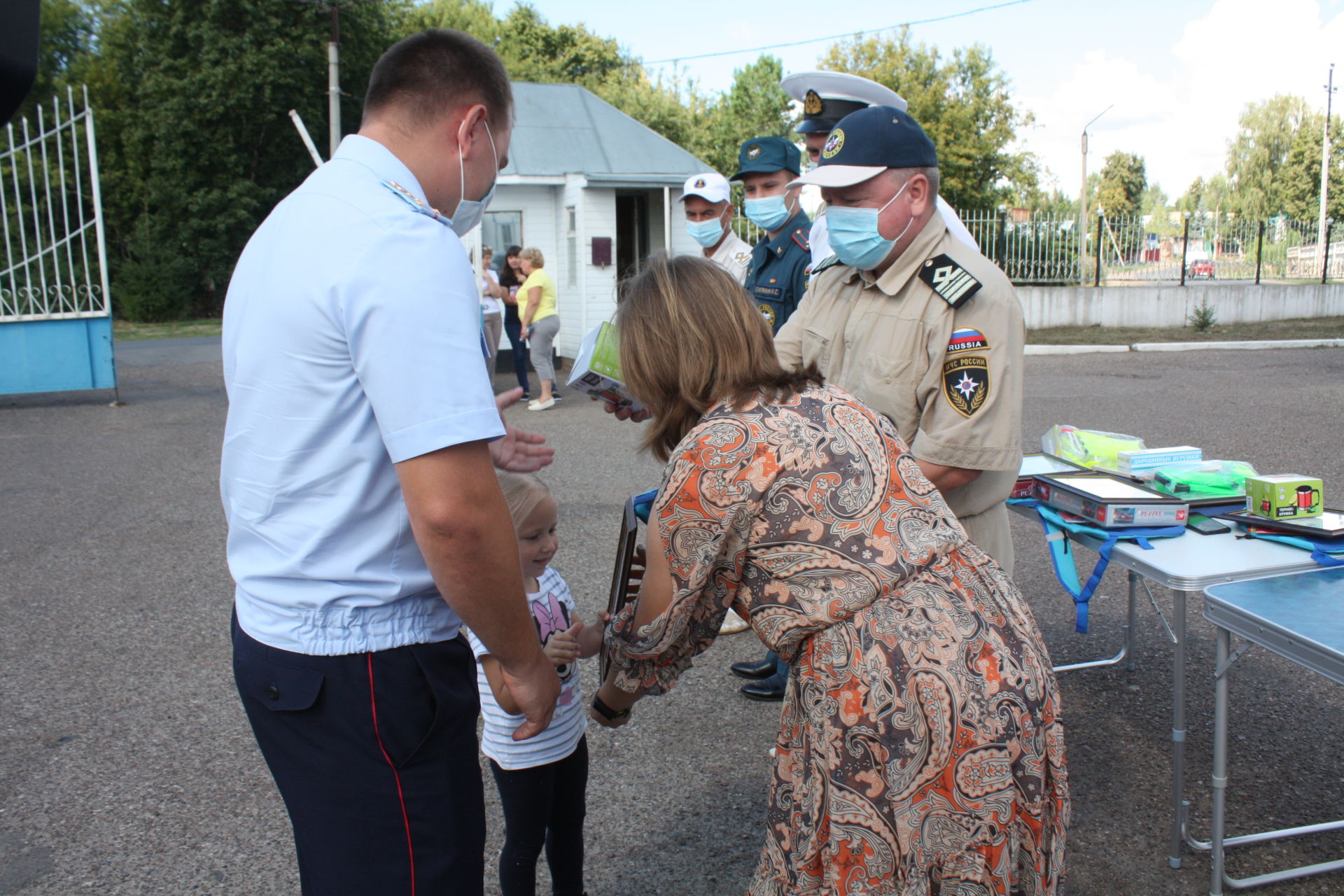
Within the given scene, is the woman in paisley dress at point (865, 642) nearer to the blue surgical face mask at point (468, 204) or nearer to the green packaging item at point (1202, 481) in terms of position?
the blue surgical face mask at point (468, 204)

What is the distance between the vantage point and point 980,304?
247 cm

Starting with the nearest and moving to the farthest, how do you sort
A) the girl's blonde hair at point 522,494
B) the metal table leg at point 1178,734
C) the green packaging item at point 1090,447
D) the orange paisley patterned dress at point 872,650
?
the orange paisley patterned dress at point 872,650 < the girl's blonde hair at point 522,494 < the metal table leg at point 1178,734 < the green packaging item at point 1090,447

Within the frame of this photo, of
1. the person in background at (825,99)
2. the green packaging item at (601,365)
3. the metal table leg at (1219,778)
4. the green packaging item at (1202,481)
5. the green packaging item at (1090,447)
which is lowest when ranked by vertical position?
the metal table leg at (1219,778)

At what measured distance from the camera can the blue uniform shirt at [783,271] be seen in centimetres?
419

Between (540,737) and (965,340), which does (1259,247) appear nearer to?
(965,340)

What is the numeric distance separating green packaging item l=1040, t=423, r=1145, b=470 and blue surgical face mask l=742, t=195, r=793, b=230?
5.16 ft

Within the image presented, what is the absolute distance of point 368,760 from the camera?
148 centimetres

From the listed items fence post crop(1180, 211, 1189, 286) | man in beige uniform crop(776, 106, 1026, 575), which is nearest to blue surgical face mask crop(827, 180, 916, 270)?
man in beige uniform crop(776, 106, 1026, 575)

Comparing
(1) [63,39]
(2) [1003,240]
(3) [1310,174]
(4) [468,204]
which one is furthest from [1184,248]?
(3) [1310,174]

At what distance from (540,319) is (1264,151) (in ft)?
165

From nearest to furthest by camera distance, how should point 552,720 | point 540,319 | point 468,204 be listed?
point 468,204 < point 552,720 < point 540,319

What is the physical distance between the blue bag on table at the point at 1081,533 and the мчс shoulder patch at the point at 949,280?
88 centimetres

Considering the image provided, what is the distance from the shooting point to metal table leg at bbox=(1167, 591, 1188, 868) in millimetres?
2691

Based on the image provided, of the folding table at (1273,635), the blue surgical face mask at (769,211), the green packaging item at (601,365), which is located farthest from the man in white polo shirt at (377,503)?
the blue surgical face mask at (769,211)
